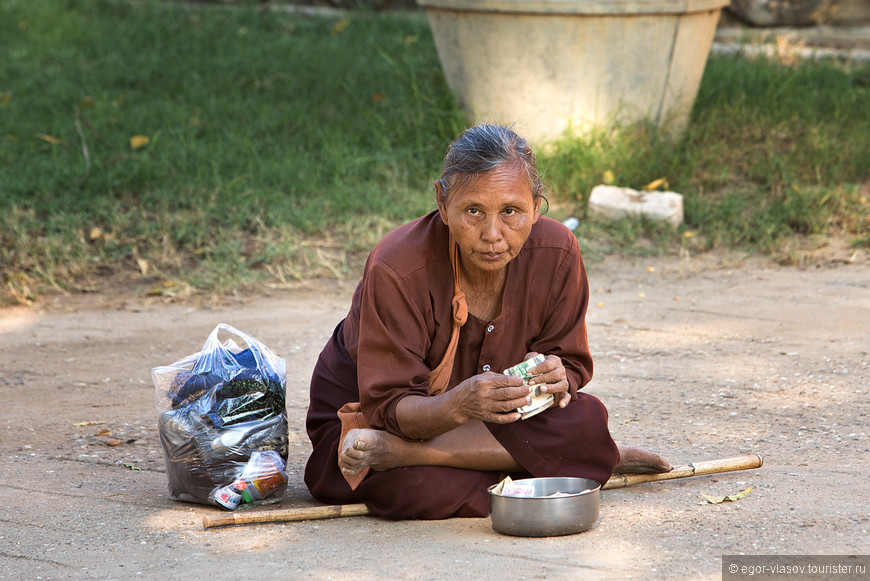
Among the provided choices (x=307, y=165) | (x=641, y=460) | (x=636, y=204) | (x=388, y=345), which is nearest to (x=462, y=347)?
(x=388, y=345)

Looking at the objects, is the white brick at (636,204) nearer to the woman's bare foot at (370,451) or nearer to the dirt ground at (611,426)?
the dirt ground at (611,426)

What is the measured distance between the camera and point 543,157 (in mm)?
6363

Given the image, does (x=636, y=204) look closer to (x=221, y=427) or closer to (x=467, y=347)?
(x=467, y=347)

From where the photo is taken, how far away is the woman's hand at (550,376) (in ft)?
9.00

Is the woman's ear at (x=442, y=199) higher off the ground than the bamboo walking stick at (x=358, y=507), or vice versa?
the woman's ear at (x=442, y=199)

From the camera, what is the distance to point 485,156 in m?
2.71

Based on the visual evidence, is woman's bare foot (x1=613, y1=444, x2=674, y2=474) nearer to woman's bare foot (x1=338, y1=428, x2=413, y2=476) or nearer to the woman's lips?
woman's bare foot (x1=338, y1=428, x2=413, y2=476)

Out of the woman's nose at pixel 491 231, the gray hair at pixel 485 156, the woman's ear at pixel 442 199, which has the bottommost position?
the woman's nose at pixel 491 231

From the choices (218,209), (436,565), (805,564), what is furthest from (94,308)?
(805,564)

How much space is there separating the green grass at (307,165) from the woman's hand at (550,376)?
2.55 metres

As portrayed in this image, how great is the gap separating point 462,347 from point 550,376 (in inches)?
12.7

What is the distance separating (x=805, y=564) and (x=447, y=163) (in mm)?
1353

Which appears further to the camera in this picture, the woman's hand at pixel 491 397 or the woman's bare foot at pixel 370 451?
the woman's bare foot at pixel 370 451

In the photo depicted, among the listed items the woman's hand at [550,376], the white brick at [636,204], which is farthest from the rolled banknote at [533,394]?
the white brick at [636,204]
